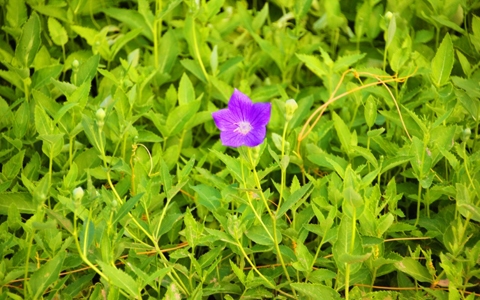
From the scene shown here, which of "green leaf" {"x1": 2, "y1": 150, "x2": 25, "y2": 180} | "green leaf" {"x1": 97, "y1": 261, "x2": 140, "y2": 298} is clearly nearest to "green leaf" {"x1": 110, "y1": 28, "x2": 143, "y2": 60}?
"green leaf" {"x1": 2, "y1": 150, "x2": 25, "y2": 180}

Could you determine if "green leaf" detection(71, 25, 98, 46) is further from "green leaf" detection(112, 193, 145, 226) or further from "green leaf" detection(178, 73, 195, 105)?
"green leaf" detection(112, 193, 145, 226)

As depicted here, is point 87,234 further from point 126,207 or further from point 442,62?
point 442,62

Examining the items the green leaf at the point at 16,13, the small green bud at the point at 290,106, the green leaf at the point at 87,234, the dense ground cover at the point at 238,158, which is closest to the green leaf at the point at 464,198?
the dense ground cover at the point at 238,158

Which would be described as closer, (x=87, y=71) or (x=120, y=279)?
(x=120, y=279)

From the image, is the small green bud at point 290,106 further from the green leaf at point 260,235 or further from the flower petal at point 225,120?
the green leaf at point 260,235

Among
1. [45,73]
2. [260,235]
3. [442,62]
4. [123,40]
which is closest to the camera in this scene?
[260,235]

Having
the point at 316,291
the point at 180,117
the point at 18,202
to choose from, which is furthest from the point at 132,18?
the point at 316,291
